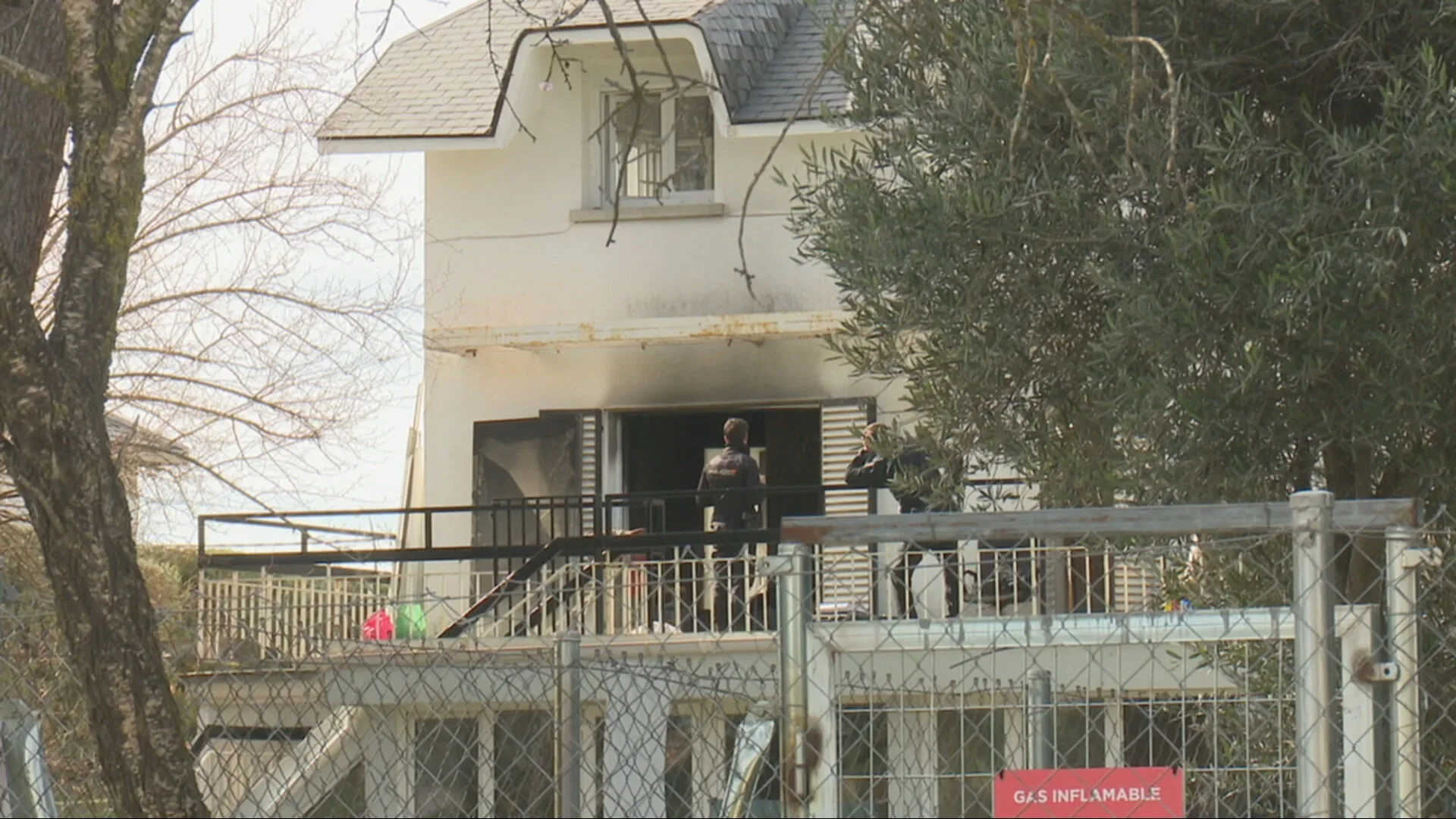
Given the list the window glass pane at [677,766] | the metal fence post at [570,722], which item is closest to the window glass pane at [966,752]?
the window glass pane at [677,766]

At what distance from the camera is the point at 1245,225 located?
7.55 meters

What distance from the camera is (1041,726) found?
20.8 feet

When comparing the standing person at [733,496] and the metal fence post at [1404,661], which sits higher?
the standing person at [733,496]

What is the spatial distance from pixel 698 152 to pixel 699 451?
3255 millimetres

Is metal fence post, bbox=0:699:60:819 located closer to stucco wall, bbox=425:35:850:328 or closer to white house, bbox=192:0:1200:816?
white house, bbox=192:0:1200:816

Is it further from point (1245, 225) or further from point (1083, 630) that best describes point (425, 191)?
point (1083, 630)

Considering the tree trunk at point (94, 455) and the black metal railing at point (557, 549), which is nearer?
the tree trunk at point (94, 455)

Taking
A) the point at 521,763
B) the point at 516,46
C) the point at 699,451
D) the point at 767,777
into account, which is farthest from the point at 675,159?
the point at 767,777

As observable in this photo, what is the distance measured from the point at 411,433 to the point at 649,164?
4.06m

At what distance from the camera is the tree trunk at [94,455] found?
5.45m

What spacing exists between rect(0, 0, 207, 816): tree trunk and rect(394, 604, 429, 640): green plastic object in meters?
9.56

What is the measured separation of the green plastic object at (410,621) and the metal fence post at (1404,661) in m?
11.2

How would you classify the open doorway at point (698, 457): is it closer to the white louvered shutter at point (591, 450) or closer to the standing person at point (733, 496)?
the white louvered shutter at point (591, 450)

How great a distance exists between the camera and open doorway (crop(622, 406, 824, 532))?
1769 centimetres
